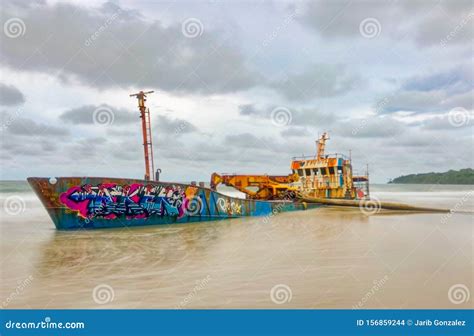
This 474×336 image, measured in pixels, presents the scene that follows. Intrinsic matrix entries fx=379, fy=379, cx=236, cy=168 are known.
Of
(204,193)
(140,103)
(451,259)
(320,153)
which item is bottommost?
(451,259)

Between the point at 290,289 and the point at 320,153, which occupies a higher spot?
the point at 320,153

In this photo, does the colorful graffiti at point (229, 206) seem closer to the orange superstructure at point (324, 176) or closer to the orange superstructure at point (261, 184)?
the orange superstructure at point (261, 184)

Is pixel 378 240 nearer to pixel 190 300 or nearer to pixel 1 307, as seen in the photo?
pixel 190 300

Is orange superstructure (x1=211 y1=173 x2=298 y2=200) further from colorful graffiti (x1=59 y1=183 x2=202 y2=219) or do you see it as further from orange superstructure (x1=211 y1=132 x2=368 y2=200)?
colorful graffiti (x1=59 y1=183 x2=202 y2=219)

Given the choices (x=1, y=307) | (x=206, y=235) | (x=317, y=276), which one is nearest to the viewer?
(x=1, y=307)

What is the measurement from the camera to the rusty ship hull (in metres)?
13.8

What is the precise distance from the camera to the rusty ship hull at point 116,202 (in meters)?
13.8

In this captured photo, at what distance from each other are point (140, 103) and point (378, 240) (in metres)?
11.4

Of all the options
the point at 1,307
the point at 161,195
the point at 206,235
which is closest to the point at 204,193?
the point at 161,195

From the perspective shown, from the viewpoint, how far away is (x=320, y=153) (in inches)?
1080

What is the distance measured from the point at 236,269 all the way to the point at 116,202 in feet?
26.5

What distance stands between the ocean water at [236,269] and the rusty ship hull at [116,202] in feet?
2.83

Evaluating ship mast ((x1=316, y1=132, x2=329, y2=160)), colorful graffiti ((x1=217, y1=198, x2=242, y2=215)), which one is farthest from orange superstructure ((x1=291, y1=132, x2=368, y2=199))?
colorful graffiti ((x1=217, y1=198, x2=242, y2=215))

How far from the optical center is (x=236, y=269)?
7703 mm
